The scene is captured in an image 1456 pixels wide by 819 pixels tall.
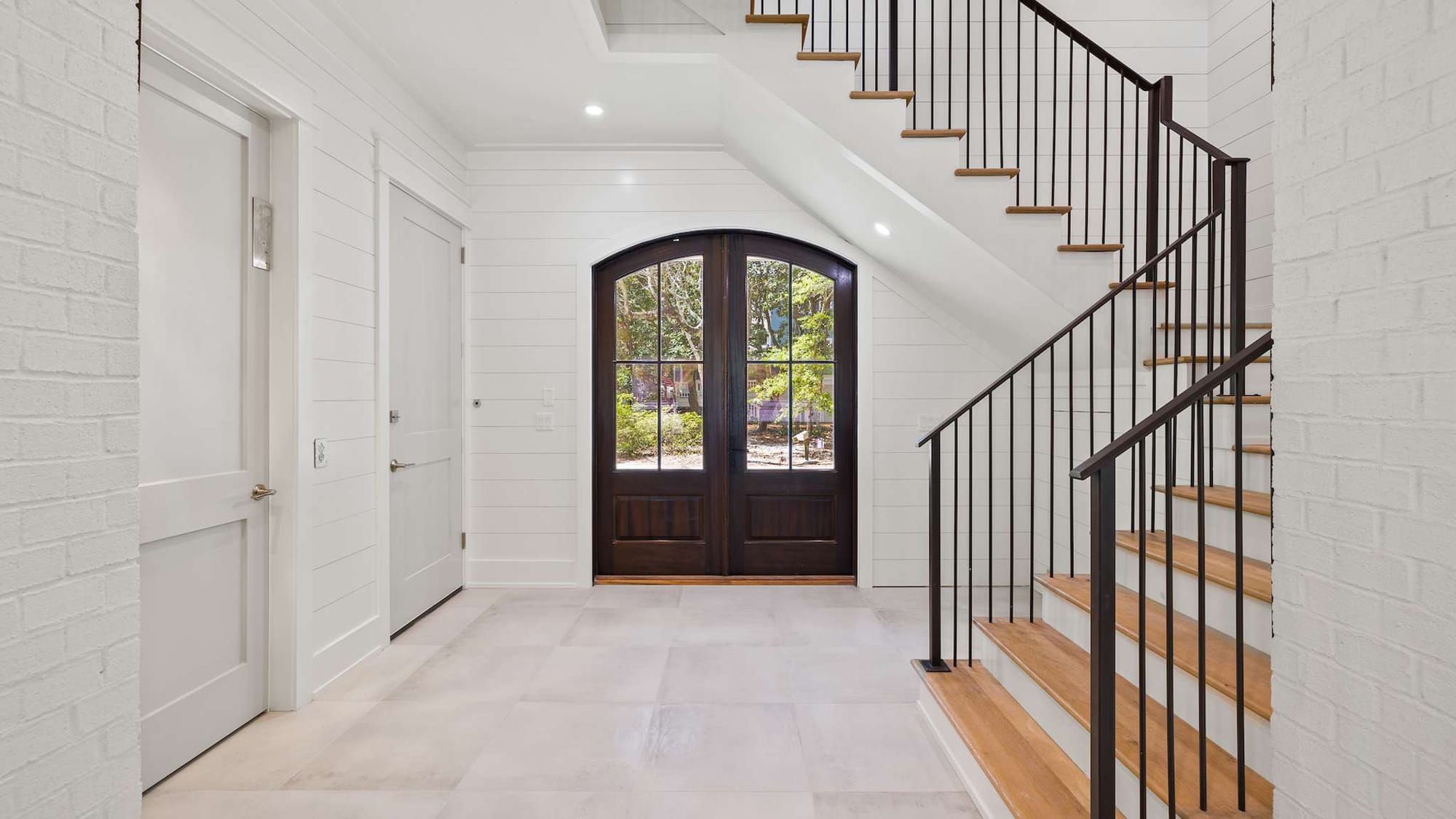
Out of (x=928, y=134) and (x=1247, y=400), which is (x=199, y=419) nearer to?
(x=928, y=134)

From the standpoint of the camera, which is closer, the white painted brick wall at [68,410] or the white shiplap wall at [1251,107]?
the white painted brick wall at [68,410]

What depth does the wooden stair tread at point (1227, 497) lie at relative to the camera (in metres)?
2.09

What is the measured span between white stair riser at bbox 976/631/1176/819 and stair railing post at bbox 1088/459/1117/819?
0.25 ft

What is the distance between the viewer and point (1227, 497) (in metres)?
2.30

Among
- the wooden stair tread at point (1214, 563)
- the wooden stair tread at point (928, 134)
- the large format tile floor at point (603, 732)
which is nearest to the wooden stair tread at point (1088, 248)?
the wooden stair tread at point (928, 134)

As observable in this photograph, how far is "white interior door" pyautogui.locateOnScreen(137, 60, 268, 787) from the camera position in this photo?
6.92 ft

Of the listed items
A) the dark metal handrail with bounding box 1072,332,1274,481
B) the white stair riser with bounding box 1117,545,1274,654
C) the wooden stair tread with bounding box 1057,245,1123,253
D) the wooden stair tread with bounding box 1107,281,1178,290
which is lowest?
the white stair riser with bounding box 1117,545,1274,654

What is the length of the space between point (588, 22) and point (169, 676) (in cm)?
284

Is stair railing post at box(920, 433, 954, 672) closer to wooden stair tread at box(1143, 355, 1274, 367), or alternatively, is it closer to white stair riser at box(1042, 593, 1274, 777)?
white stair riser at box(1042, 593, 1274, 777)

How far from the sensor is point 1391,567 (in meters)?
1.10

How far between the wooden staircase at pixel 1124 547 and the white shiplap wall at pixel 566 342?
0.35 meters

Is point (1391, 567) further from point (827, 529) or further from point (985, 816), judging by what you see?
point (827, 529)

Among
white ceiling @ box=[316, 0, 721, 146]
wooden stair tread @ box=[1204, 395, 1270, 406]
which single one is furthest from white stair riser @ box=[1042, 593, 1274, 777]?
white ceiling @ box=[316, 0, 721, 146]

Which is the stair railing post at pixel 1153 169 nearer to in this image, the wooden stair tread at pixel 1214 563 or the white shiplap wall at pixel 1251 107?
the white shiplap wall at pixel 1251 107
